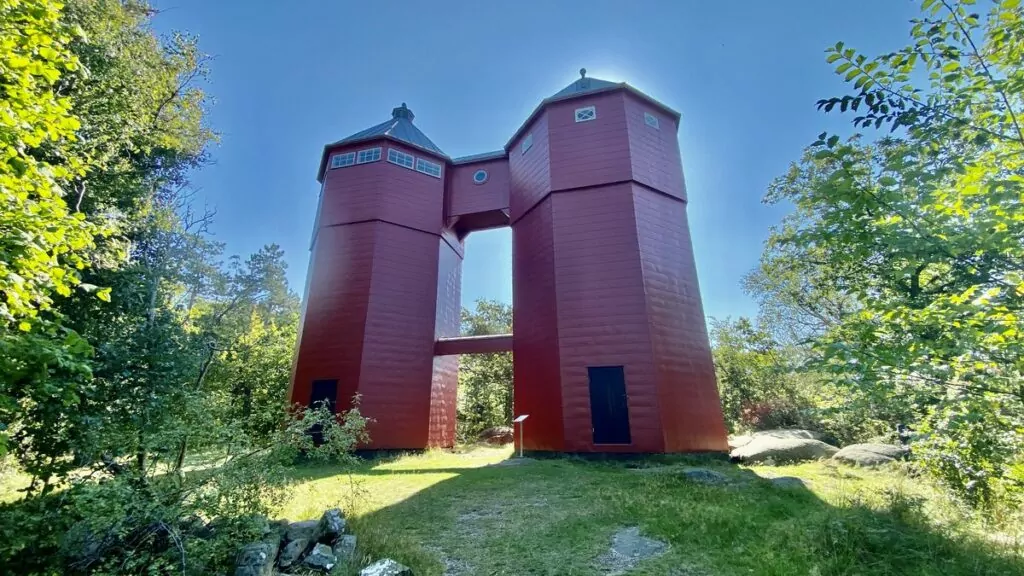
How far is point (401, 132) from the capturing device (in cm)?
1730

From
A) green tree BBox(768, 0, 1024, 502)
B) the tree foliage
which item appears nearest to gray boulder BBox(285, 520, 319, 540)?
the tree foliage

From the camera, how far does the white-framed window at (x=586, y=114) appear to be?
13.8 meters

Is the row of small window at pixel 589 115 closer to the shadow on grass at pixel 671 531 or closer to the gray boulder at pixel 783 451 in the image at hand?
the gray boulder at pixel 783 451

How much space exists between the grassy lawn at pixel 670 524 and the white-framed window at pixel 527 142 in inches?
429

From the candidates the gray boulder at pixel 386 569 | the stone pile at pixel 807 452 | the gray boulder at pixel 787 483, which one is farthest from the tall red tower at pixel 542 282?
the gray boulder at pixel 386 569

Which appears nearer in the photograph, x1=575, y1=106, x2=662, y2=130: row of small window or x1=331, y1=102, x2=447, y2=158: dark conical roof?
x1=575, y1=106, x2=662, y2=130: row of small window

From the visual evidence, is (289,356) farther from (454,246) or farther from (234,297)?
(454,246)

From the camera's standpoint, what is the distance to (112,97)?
7.61 metres

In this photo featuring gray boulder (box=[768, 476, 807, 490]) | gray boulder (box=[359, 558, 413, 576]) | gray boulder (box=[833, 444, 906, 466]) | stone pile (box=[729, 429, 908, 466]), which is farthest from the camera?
stone pile (box=[729, 429, 908, 466])

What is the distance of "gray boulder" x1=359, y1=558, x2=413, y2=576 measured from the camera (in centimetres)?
429

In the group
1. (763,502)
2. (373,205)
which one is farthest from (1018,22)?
(373,205)

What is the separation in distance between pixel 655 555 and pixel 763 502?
2.82 metres

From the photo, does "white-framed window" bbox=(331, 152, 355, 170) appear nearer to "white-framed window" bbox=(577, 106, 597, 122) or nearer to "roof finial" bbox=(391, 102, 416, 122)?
"roof finial" bbox=(391, 102, 416, 122)

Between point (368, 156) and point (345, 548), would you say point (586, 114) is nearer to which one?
point (368, 156)
